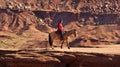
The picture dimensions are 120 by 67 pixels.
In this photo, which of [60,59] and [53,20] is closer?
[60,59]

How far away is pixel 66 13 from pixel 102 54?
76861 mm

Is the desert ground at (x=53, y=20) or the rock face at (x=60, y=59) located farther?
the desert ground at (x=53, y=20)

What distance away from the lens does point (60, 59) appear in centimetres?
1827

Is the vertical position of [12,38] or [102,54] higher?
[102,54]

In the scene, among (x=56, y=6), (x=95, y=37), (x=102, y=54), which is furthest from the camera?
(x=56, y=6)

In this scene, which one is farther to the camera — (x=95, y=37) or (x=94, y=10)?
(x=94, y=10)

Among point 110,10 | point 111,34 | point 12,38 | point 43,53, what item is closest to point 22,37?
point 12,38

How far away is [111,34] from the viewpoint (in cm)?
6925

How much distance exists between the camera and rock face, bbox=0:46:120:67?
699 inches

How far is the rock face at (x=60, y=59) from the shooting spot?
17750mm

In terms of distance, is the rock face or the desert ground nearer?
the rock face

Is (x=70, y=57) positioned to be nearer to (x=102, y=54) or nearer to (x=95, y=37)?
(x=102, y=54)

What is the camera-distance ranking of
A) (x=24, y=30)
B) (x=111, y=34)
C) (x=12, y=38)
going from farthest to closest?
(x=24, y=30)
(x=12, y=38)
(x=111, y=34)

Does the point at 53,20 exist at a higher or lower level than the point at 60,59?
lower
